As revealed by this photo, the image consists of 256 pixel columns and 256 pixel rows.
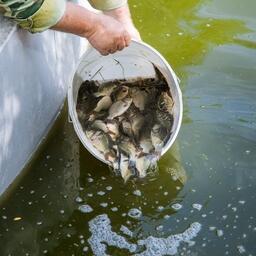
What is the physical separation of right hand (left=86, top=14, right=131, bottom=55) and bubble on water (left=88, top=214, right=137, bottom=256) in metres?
0.58

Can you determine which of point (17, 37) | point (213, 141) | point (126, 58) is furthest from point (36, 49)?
point (213, 141)

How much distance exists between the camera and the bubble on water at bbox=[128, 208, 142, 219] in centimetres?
223

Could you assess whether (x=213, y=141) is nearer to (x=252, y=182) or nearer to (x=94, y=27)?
(x=252, y=182)

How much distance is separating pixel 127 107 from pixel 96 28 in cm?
36

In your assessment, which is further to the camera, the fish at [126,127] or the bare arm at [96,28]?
the fish at [126,127]

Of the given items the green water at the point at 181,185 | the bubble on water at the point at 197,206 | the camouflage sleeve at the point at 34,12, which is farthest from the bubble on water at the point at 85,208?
the camouflage sleeve at the point at 34,12

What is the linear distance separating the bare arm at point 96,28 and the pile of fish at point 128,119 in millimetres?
268

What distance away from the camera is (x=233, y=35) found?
312 cm

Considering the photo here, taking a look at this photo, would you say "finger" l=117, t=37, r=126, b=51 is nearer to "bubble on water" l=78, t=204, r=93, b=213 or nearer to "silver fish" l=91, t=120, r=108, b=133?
"silver fish" l=91, t=120, r=108, b=133

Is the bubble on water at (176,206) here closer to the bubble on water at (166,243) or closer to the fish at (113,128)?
the bubble on water at (166,243)

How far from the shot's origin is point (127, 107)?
238 centimetres

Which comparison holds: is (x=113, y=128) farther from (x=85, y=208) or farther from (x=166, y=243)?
(x=166, y=243)

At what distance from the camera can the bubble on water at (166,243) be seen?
209cm

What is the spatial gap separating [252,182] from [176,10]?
126 cm
